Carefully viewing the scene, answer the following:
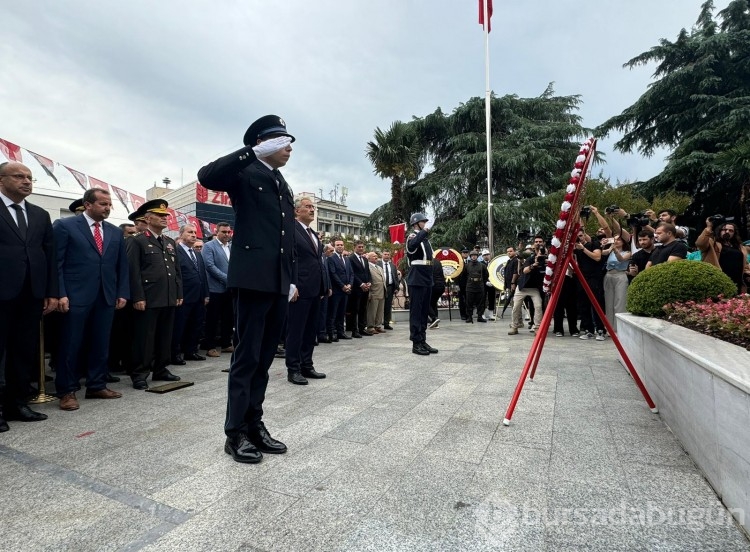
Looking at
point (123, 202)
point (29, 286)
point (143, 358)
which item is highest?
point (123, 202)

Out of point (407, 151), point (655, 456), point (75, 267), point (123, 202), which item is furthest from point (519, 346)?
point (407, 151)

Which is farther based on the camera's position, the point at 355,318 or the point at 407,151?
the point at 407,151

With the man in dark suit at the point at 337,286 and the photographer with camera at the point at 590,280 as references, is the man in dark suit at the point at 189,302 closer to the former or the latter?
the man in dark suit at the point at 337,286

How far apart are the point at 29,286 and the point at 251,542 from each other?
302cm

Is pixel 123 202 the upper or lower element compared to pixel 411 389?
upper

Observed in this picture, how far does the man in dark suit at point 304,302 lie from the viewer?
4.70 metres

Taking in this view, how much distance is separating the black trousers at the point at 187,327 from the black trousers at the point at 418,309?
3.02m

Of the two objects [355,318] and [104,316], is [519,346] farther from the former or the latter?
[104,316]

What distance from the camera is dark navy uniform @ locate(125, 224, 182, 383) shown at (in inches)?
181

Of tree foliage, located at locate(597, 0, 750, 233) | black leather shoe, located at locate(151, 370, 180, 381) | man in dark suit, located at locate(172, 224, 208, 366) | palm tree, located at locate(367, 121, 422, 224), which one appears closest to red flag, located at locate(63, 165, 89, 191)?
man in dark suit, located at locate(172, 224, 208, 366)

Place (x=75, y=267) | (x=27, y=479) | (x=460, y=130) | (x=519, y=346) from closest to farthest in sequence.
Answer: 1. (x=27, y=479)
2. (x=75, y=267)
3. (x=519, y=346)
4. (x=460, y=130)

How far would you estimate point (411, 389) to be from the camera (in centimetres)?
413

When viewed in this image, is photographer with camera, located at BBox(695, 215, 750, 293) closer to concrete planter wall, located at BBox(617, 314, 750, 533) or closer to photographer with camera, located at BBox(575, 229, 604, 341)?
photographer with camera, located at BBox(575, 229, 604, 341)

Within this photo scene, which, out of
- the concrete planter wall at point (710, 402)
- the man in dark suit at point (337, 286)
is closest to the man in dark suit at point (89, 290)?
the man in dark suit at point (337, 286)
